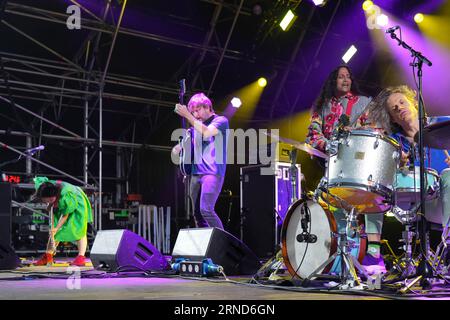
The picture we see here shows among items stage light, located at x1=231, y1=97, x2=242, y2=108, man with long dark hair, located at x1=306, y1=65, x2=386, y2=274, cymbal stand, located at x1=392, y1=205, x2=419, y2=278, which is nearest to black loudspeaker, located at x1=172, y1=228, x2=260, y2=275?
man with long dark hair, located at x1=306, y1=65, x2=386, y2=274

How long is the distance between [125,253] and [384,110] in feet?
8.64

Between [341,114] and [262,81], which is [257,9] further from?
[341,114]

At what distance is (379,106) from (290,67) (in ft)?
21.3

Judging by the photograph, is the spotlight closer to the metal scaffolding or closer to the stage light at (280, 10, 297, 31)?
the metal scaffolding

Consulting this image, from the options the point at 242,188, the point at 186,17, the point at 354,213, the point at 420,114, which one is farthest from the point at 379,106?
the point at 186,17

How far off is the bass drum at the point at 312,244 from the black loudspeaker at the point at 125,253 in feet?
5.09

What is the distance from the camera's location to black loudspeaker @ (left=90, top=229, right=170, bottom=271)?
5238 mm

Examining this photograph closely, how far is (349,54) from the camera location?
10328mm

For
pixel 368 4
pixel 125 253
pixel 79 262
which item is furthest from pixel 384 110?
pixel 368 4

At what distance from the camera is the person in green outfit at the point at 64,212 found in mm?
6855

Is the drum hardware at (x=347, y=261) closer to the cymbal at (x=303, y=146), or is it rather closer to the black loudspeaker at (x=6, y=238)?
the cymbal at (x=303, y=146)

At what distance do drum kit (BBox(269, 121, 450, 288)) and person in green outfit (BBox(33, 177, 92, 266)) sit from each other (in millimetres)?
3748

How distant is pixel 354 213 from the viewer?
3.73m
